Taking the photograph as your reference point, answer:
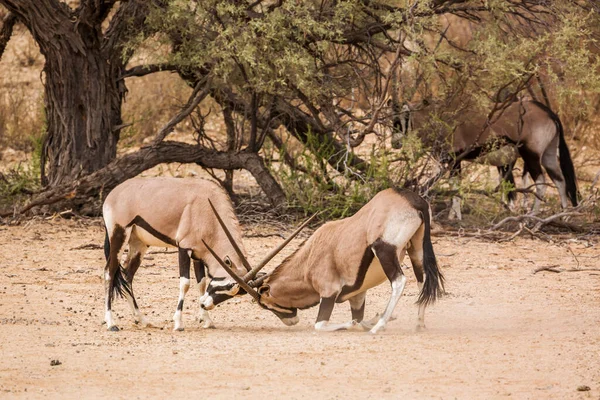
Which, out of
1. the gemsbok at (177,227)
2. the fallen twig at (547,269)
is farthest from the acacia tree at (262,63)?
the gemsbok at (177,227)

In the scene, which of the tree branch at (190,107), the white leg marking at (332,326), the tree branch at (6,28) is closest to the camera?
the white leg marking at (332,326)

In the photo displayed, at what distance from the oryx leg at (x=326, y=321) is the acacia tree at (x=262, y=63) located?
3.79 m

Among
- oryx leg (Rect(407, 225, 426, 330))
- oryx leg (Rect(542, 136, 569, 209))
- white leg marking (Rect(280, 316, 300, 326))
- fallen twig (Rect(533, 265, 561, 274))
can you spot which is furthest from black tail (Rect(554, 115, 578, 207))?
white leg marking (Rect(280, 316, 300, 326))

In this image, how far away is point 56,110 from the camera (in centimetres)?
1301

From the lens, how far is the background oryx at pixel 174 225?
7734mm

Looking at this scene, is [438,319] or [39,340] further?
[438,319]

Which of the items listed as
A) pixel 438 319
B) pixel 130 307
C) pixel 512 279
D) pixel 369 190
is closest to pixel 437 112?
pixel 369 190

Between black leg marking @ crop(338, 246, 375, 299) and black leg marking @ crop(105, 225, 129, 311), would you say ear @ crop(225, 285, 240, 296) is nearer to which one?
black leg marking @ crop(338, 246, 375, 299)

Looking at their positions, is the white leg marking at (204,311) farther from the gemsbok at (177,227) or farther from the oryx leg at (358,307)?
the oryx leg at (358,307)

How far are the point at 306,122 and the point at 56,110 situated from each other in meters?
3.17

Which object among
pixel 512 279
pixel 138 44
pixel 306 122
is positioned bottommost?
pixel 512 279

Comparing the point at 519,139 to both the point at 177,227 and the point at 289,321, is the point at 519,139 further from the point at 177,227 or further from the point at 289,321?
the point at 177,227

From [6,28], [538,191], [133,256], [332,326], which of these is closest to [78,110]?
[6,28]

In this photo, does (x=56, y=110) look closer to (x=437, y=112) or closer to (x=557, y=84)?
(x=437, y=112)
